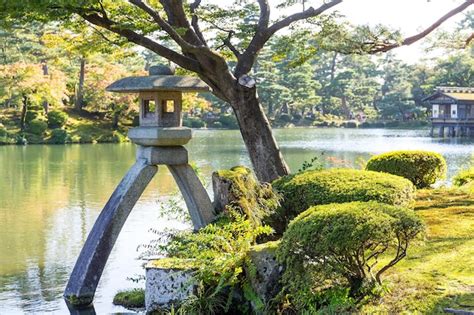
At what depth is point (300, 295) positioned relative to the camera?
473 cm

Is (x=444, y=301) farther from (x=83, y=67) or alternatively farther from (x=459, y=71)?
(x=459, y=71)

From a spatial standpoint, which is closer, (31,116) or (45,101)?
(31,116)

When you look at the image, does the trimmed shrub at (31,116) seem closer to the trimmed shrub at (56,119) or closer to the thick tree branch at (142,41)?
the trimmed shrub at (56,119)

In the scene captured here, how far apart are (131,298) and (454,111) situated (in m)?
39.4

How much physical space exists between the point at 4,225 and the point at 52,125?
2466 centimetres

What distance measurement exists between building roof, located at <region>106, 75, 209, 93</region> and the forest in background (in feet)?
10.6

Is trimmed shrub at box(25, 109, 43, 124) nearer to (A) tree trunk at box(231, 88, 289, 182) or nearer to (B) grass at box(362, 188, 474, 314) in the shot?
(A) tree trunk at box(231, 88, 289, 182)

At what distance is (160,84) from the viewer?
6.80 metres

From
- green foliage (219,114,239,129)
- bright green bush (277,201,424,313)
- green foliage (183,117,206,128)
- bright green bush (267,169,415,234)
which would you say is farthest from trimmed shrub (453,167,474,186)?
green foliage (219,114,239,129)

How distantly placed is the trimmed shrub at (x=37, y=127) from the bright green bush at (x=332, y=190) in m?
28.2

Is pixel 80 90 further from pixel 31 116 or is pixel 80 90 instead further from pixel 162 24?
pixel 162 24

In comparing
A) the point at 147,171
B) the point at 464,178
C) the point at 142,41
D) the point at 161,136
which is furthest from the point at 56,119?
the point at 161,136

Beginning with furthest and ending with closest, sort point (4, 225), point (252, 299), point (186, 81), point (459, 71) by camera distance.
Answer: point (459, 71)
point (4, 225)
point (186, 81)
point (252, 299)

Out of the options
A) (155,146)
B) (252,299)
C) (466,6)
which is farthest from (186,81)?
(466,6)
